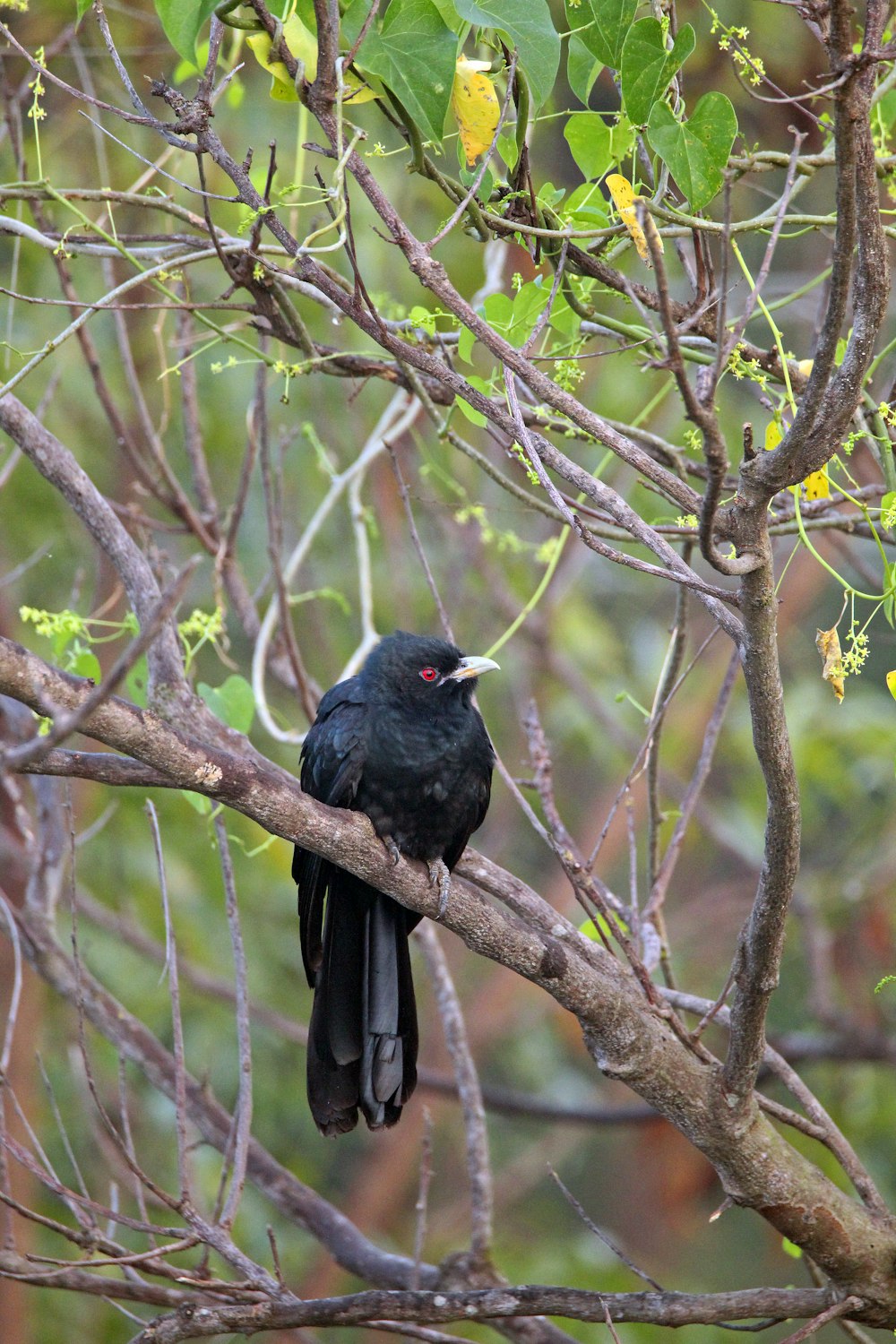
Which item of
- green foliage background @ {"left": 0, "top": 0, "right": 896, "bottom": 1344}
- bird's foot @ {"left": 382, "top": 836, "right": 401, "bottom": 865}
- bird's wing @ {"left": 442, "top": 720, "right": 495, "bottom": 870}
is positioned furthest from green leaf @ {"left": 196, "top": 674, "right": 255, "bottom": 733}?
green foliage background @ {"left": 0, "top": 0, "right": 896, "bottom": 1344}

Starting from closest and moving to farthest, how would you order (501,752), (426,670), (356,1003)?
(356,1003), (426,670), (501,752)

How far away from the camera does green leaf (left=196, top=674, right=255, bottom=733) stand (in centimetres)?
328

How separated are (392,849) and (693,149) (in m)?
1.88

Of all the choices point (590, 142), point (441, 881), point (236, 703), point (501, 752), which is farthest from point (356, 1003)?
point (501, 752)

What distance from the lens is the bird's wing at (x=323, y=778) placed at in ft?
11.9

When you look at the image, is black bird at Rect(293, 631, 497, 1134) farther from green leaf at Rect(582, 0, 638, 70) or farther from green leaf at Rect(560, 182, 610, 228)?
green leaf at Rect(582, 0, 638, 70)

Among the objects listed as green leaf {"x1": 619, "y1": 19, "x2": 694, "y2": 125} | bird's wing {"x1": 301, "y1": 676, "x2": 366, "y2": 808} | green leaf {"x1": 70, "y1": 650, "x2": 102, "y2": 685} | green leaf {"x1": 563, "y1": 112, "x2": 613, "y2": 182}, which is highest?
green leaf {"x1": 563, "y1": 112, "x2": 613, "y2": 182}

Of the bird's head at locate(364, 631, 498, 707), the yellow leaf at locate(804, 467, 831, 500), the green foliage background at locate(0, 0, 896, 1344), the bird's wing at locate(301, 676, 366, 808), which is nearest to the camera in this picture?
the yellow leaf at locate(804, 467, 831, 500)

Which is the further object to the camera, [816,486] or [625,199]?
[816,486]

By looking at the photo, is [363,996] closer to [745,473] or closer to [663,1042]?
[663,1042]

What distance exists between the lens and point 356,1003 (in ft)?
12.0

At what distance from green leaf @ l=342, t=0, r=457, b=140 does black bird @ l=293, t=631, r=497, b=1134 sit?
1830 millimetres

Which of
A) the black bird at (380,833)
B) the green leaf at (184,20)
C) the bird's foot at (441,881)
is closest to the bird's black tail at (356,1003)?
the black bird at (380,833)

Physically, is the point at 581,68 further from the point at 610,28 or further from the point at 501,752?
the point at 501,752
